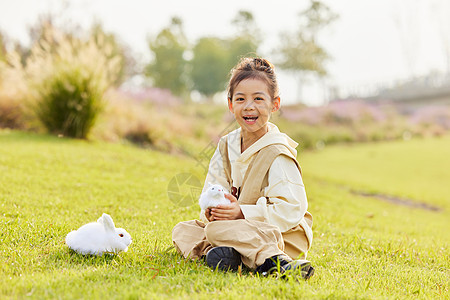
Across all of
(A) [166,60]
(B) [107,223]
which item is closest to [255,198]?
(B) [107,223]

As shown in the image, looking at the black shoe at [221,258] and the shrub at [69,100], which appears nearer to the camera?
the black shoe at [221,258]

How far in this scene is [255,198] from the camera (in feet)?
9.71

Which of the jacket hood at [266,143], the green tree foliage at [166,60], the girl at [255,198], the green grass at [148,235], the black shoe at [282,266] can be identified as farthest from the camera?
the green tree foliage at [166,60]

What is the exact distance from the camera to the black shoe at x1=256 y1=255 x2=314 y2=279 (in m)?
2.64

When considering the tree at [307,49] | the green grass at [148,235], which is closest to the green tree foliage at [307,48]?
the tree at [307,49]

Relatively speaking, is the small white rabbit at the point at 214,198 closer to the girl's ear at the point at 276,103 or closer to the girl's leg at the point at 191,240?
the girl's leg at the point at 191,240

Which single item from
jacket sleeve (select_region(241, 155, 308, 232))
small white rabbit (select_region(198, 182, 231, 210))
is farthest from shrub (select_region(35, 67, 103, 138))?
jacket sleeve (select_region(241, 155, 308, 232))

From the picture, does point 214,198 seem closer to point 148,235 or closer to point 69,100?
point 148,235

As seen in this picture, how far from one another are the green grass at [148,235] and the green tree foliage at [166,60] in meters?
17.8

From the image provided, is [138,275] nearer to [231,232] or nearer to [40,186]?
[231,232]

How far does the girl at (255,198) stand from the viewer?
276 cm

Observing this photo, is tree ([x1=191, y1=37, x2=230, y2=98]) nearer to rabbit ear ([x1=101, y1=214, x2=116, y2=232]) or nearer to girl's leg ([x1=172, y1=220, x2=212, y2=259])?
girl's leg ([x1=172, y1=220, x2=212, y2=259])

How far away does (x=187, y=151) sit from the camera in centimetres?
1148

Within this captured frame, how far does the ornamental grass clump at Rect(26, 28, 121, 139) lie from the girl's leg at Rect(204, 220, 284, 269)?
721 centimetres
